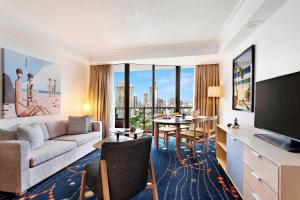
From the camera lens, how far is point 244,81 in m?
2.89

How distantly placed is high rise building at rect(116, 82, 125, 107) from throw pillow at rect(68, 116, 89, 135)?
1604 mm

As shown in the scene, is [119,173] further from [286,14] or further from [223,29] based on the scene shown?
[223,29]

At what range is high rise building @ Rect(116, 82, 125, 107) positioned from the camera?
206 inches

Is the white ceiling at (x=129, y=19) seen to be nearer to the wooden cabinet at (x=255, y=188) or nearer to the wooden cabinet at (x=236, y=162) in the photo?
the wooden cabinet at (x=236, y=162)

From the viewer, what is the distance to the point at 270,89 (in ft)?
5.87

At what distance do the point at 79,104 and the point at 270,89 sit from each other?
446 centimetres

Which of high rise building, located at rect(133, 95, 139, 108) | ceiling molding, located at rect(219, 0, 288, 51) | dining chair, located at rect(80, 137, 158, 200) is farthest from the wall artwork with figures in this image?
ceiling molding, located at rect(219, 0, 288, 51)

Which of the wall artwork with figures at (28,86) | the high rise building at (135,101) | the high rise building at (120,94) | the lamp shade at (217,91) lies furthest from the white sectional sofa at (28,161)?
the lamp shade at (217,91)

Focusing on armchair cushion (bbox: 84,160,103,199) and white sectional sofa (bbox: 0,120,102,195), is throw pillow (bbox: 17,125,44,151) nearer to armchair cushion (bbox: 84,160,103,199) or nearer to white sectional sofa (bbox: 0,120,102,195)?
white sectional sofa (bbox: 0,120,102,195)

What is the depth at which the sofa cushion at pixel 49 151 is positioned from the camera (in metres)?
2.22

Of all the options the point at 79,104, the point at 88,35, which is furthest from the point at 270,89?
the point at 79,104

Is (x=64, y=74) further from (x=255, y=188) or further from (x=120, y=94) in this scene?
(x=255, y=188)

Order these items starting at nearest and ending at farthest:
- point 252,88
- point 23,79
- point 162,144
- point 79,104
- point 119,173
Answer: point 119,173 < point 252,88 < point 23,79 < point 162,144 < point 79,104

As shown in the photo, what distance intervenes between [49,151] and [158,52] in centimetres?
318
